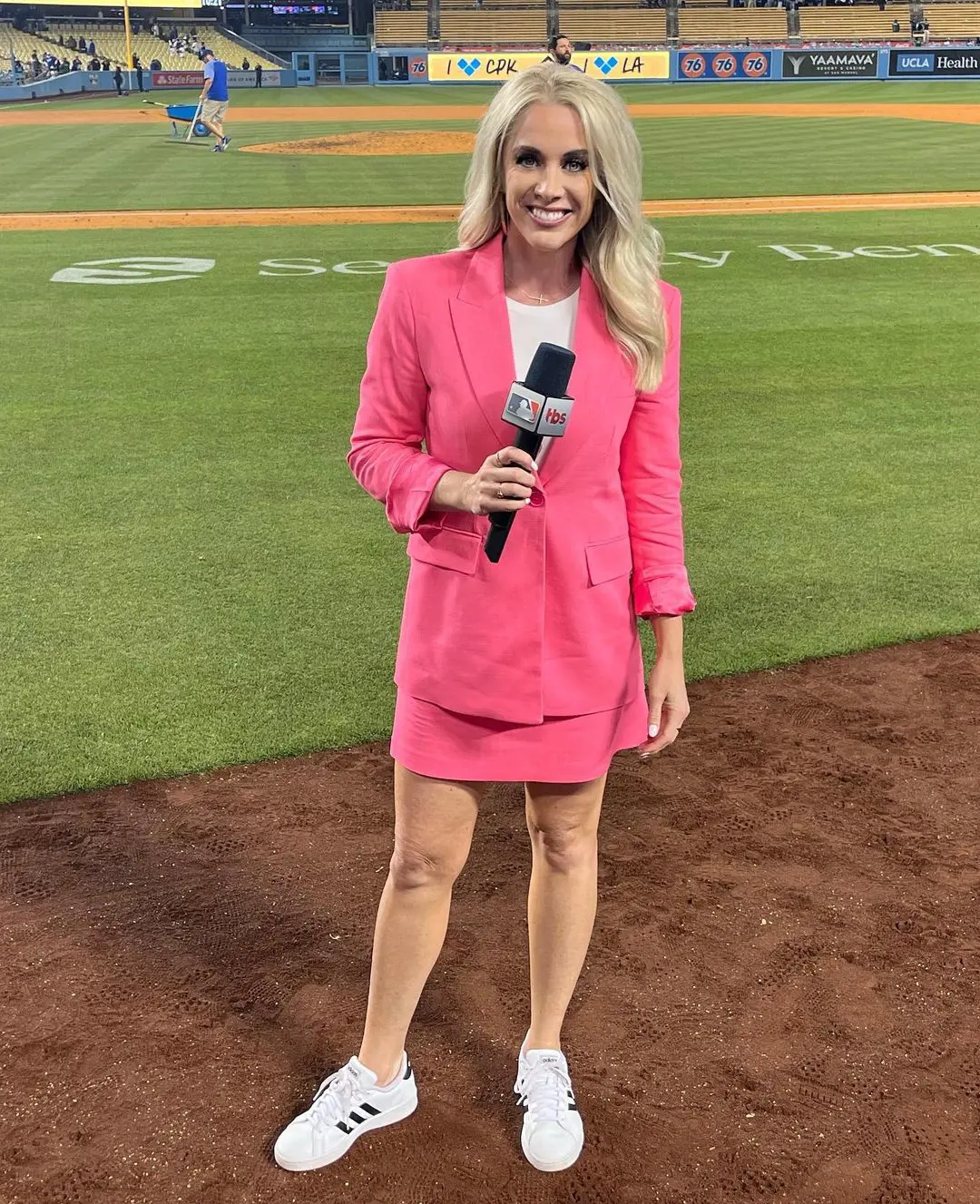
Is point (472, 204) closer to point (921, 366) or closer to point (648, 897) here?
point (648, 897)

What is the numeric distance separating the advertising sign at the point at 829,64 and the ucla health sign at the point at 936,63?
3.10ft

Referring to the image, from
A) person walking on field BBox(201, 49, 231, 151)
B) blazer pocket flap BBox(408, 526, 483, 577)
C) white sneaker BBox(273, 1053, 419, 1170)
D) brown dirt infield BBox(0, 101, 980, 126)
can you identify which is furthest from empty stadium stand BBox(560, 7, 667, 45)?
white sneaker BBox(273, 1053, 419, 1170)

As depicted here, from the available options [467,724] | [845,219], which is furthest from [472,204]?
[845,219]

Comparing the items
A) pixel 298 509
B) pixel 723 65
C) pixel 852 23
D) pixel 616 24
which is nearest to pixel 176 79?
pixel 616 24

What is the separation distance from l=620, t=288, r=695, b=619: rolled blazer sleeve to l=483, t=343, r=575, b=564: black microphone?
1.32 feet

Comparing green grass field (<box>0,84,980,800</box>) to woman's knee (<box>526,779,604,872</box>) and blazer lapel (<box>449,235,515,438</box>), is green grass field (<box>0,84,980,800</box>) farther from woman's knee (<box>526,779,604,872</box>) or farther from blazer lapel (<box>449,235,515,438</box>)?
blazer lapel (<box>449,235,515,438</box>)

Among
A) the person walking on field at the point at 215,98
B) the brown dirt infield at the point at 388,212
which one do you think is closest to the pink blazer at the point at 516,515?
the brown dirt infield at the point at 388,212

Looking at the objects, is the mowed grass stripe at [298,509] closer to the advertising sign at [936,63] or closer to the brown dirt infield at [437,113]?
the brown dirt infield at [437,113]

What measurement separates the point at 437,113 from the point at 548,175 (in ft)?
125

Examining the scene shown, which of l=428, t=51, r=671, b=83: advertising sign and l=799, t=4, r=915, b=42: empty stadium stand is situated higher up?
l=799, t=4, r=915, b=42: empty stadium stand

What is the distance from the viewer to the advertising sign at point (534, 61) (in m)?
49.6

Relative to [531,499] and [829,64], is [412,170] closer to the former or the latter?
[531,499]

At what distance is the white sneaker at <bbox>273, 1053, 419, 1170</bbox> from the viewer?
2.68m

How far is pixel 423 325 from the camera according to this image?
2.33m
